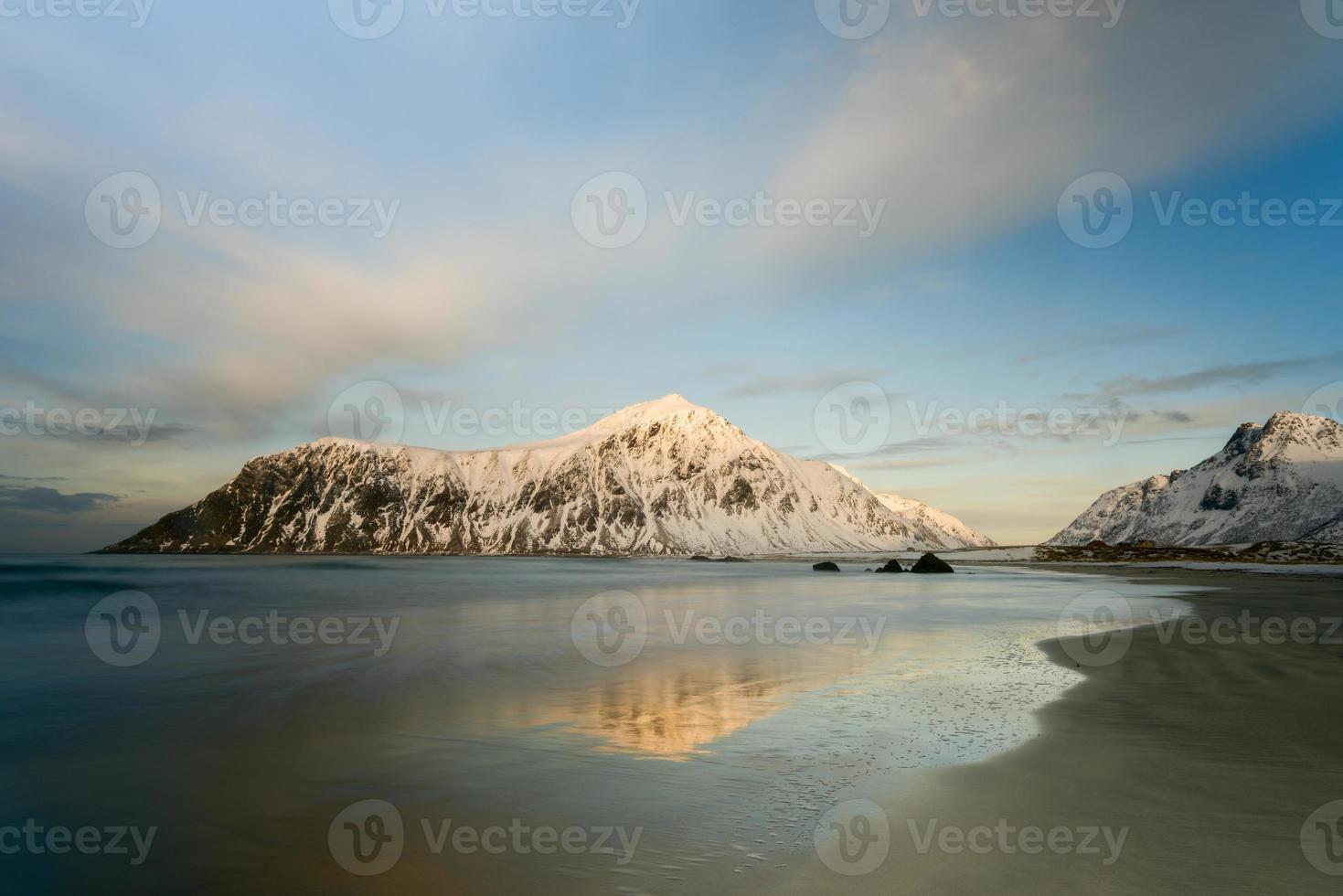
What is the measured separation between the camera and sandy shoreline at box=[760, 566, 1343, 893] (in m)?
6.85

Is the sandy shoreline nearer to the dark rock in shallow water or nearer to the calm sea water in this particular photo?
the calm sea water

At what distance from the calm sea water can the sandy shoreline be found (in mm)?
845

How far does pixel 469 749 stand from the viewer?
1190 cm

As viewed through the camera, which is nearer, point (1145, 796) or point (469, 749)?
point (1145, 796)

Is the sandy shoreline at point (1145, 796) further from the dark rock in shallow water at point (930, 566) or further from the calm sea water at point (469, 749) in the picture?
the dark rock in shallow water at point (930, 566)

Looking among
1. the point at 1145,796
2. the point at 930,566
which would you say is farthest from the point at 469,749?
the point at 930,566

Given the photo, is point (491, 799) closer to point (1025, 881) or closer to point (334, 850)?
point (334, 850)

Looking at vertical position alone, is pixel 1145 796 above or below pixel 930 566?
below

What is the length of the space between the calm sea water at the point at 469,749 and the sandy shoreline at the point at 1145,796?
2.77 ft

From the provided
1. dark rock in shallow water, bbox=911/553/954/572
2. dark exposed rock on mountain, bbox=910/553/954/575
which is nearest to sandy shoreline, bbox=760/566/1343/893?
dark exposed rock on mountain, bbox=910/553/954/575

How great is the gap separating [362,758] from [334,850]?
377cm

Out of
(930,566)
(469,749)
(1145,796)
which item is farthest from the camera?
(930,566)

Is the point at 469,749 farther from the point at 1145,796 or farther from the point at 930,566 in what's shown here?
the point at 930,566

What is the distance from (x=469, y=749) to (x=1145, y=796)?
942cm
